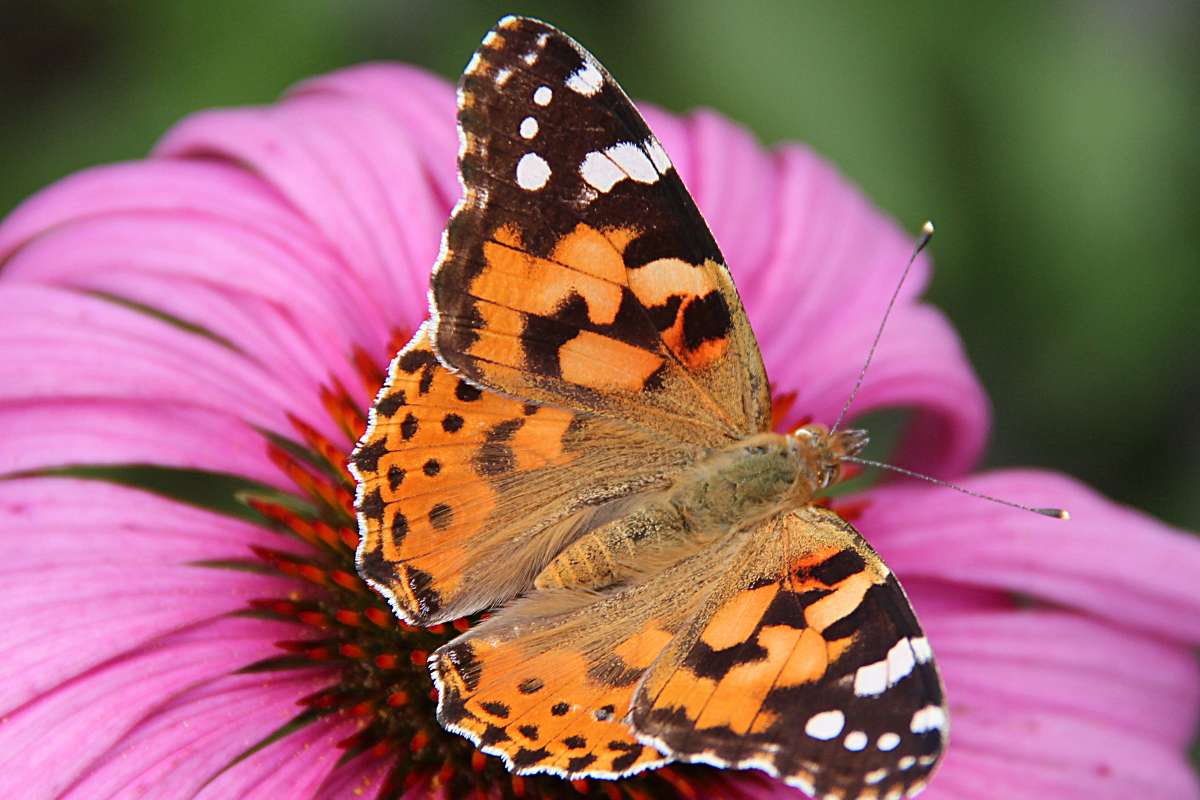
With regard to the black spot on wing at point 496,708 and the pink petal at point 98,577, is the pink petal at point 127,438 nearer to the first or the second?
the pink petal at point 98,577

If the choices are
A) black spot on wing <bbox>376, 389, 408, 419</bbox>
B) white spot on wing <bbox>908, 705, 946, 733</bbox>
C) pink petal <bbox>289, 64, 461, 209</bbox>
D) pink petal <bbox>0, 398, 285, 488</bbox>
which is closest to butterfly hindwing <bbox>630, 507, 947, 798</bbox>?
white spot on wing <bbox>908, 705, 946, 733</bbox>

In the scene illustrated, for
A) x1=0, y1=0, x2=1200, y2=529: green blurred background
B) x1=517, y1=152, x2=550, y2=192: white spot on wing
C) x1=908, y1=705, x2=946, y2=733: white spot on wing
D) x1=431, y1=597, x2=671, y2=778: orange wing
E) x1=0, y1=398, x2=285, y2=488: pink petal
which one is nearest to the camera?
x1=908, y1=705, x2=946, y2=733: white spot on wing

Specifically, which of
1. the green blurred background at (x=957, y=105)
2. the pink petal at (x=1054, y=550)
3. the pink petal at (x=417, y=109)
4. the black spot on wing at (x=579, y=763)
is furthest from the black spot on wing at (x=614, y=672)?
the green blurred background at (x=957, y=105)

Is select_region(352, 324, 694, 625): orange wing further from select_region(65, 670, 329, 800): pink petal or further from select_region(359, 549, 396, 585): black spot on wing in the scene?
select_region(65, 670, 329, 800): pink petal

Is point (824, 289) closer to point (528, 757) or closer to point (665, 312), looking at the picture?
point (665, 312)

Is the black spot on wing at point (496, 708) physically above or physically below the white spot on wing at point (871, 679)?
below

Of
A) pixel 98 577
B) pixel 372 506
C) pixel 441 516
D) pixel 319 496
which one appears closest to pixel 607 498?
pixel 441 516
